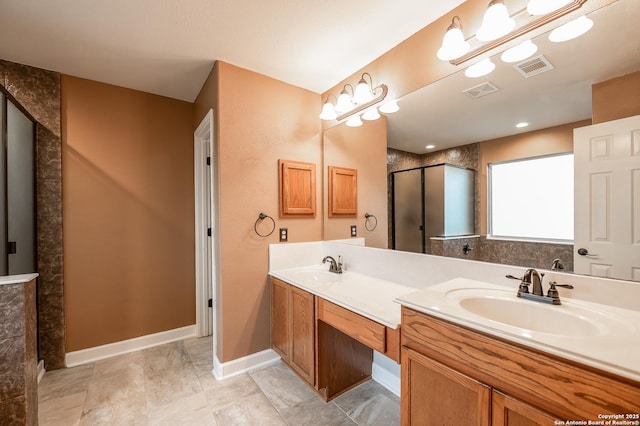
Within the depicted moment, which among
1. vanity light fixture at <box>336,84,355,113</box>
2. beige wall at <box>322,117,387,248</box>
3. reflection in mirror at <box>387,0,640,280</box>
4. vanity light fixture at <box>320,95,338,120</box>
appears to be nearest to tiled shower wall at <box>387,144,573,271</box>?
reflection in mirror at <box>387,0,640,280</box>

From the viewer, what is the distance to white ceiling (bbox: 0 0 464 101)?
1.53 meters

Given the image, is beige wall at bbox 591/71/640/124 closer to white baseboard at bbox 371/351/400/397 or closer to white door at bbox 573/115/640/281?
white door at bbox 573/115/640/281

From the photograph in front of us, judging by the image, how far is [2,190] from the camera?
1.65 meters

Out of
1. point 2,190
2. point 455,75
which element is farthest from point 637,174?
point 2,190

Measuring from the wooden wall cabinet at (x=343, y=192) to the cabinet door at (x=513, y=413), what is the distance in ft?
5.06

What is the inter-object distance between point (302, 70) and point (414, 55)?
0.88m

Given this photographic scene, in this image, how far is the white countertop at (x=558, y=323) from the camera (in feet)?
2.30

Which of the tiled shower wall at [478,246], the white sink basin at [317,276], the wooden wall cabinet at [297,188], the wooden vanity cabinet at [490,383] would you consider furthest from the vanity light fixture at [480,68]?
the white sink basin at [317,276]

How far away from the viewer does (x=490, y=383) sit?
2.90 feet

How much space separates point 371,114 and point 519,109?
96 centimetres

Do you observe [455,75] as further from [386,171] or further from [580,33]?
[386,171]

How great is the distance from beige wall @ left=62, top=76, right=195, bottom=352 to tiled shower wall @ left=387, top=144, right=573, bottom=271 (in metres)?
2.26

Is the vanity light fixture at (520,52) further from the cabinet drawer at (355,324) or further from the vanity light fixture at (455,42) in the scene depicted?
the cabinet drawer at (355,324)

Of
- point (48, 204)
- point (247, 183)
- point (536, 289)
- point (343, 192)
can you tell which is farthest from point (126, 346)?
point (536, 289)
